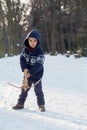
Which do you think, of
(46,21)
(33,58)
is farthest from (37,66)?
(46,21)

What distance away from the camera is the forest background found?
33.3 metres

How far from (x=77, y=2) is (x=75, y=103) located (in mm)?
28350

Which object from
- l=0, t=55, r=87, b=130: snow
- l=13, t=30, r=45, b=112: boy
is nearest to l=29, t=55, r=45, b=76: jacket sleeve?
l=13, t=30, r=45, b=112: boy

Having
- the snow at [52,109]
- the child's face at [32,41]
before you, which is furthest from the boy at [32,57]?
the snow at [52,109]

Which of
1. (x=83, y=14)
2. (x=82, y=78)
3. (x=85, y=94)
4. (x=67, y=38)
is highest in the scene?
(x=85, y=94)

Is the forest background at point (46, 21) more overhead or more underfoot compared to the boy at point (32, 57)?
more underfoot

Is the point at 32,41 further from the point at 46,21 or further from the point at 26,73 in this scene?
the point at 46,21

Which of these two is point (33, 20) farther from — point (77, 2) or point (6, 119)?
point (6, 119)

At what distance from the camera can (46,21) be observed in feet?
137

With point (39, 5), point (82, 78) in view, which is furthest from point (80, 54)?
point (39, 5)

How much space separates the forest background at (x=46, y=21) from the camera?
3331 cm

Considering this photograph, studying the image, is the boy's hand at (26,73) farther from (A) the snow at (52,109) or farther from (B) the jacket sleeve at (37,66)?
(A) the snow at (52,109)

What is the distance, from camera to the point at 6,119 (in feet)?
20.5

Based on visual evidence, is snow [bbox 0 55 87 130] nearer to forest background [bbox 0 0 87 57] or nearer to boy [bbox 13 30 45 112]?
boy [bbox 13 30 45 112]
